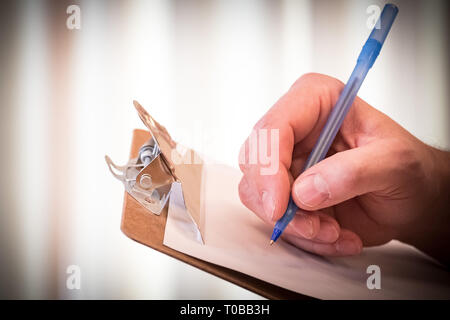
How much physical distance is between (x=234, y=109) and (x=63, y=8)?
0.23 metres

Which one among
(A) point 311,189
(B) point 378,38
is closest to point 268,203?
(A) point 311,189

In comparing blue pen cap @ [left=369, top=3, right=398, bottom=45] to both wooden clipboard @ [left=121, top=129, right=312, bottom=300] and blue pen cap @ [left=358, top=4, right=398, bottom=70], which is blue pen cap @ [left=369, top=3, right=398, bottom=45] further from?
wooden clipboard @ [left=121, top=129, right=312, bottom=300]

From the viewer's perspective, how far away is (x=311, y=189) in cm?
32

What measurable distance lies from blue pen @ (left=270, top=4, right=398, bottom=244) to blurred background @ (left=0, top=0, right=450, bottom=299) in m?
0.14

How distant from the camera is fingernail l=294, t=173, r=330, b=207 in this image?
1.05 feet

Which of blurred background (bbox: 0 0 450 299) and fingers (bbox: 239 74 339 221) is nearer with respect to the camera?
fingers (bbox: 239 74 339 221)

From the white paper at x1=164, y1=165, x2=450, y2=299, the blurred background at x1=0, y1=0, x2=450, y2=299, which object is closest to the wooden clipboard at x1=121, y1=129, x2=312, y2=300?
the white paper at x1=164, y1=165, x2=450, y2=299

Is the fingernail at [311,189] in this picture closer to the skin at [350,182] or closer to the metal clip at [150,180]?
the skin at [350,182]

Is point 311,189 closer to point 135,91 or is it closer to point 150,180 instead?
point 150,180

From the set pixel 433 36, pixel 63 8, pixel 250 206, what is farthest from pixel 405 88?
pixel 63 8

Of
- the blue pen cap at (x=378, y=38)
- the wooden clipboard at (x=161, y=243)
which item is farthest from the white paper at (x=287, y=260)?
the blue pen cap at (x=378, y=38)

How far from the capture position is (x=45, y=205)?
47cm
